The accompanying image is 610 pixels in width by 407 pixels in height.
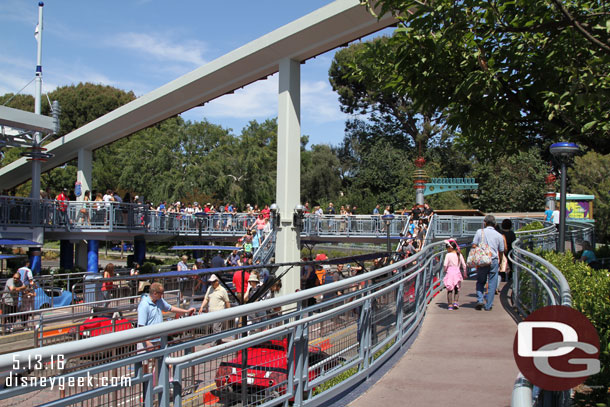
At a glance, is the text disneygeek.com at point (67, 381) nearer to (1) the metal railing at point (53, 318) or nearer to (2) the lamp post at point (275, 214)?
(1) the metal railing at point (53, 318)

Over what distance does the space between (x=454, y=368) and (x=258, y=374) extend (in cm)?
319

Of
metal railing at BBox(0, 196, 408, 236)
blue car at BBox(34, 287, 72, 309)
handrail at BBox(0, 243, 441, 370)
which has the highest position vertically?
metal railing at BBox(0, 196, 408, 236)

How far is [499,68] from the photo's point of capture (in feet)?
25.9

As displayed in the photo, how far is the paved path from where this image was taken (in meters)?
5.89

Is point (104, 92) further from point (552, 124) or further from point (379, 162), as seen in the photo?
point (552, 124)

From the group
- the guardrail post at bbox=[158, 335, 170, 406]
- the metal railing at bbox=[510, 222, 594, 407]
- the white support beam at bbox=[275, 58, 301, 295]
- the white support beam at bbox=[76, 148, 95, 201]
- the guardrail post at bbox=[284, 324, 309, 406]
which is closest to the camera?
the metal railing at bbox=[510, 222, 594, 407]

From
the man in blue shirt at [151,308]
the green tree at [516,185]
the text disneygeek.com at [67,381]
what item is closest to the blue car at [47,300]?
the man in blue shirt at [151,308]

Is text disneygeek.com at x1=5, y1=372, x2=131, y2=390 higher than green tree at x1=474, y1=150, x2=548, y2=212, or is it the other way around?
green tree at x1=474, y1=150, x2=548, y2=212

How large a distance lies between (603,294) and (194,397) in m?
4.67

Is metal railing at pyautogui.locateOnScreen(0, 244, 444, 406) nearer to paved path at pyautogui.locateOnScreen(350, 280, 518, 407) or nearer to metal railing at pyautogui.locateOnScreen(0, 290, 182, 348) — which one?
paved path at pyautogui.locateOnScreen(350, 280, 518, 407)

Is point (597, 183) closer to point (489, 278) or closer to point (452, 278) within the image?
point (489, 278)

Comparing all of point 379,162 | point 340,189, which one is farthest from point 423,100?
point 340,189

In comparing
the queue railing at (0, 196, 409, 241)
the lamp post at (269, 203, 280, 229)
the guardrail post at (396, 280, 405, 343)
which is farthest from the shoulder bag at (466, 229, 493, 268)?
the queue railing at (0, 196, 409, 241)

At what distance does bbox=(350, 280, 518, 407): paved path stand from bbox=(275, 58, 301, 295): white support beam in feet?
45.8
